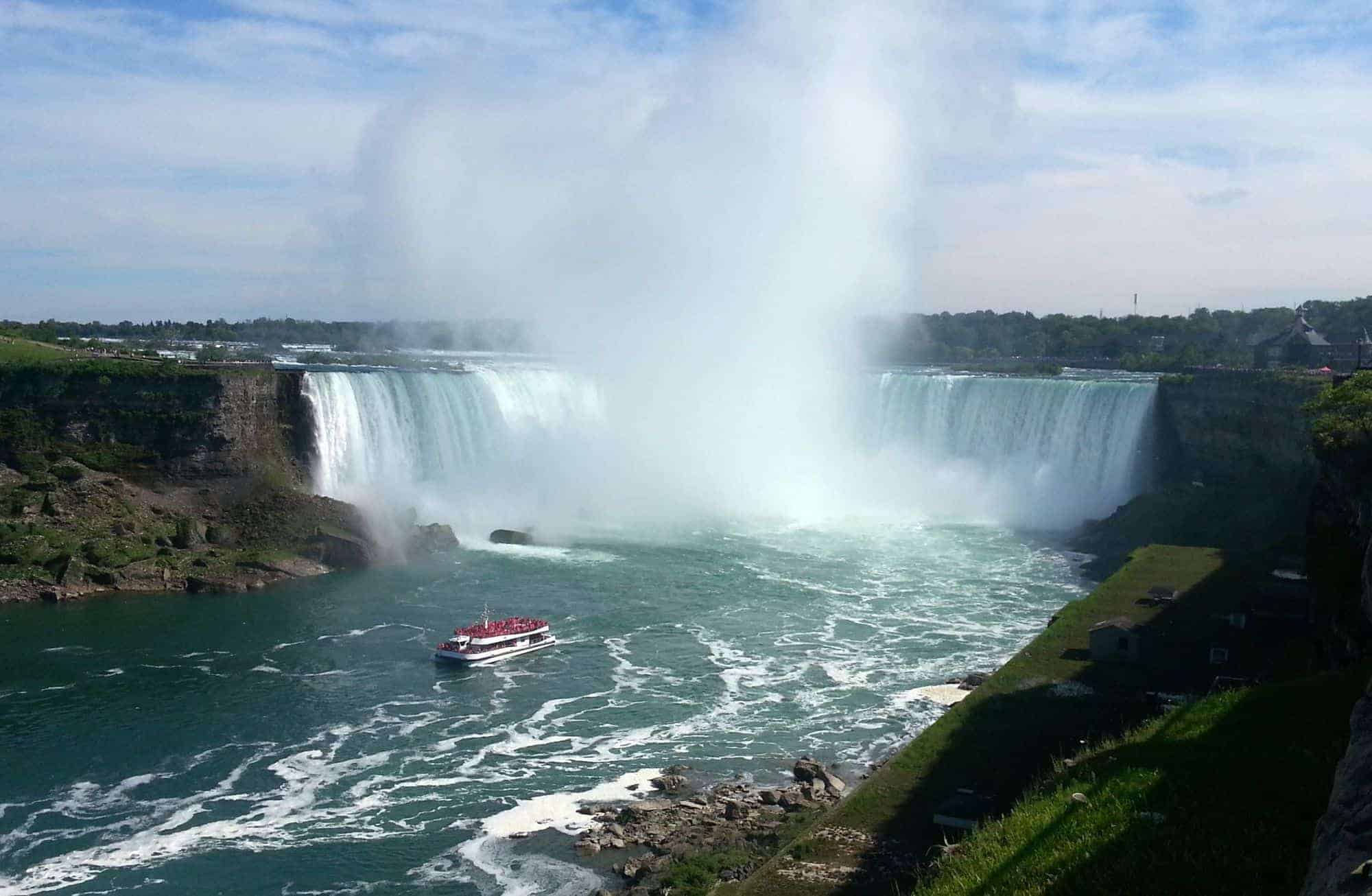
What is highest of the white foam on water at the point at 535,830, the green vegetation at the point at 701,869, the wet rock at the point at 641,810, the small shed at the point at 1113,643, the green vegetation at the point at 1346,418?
the green vegetation at the point at 1346,418

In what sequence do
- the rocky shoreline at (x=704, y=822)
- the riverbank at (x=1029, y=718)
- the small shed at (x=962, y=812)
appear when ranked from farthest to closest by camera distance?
1. the rocky shoreline at (x=704, y=822)
2. the small shed at (x=962, y=812)
3. the riverbank at (x=1029, y=718)

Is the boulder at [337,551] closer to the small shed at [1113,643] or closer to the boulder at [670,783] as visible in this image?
the boulder at [670,783]

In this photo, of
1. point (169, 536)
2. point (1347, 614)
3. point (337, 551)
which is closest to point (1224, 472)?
point (1347, 614)

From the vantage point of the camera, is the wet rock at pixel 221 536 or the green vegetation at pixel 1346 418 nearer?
the green vegetation at pixel 1346 418

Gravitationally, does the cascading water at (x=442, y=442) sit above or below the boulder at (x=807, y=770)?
above

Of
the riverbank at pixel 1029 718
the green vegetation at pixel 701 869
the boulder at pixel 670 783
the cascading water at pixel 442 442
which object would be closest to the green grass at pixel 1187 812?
the riverbank at pixel 1029 718

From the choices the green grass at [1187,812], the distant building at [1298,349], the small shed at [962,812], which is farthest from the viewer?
the distant building at [1298,349]

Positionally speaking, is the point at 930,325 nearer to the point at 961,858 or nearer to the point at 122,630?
the point at 122,630

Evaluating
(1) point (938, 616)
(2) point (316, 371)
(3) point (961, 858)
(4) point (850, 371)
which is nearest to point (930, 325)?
(4) point (850, 371)
